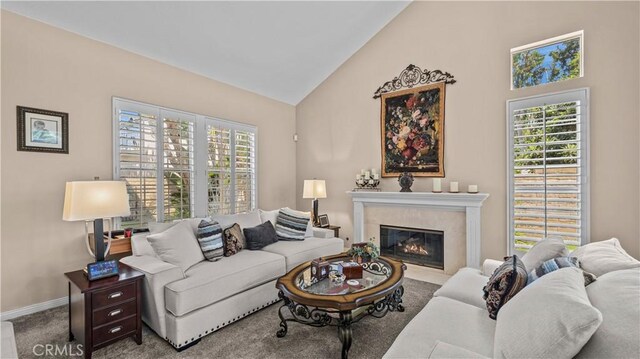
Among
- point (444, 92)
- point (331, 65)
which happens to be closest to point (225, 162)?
point (331, 65)

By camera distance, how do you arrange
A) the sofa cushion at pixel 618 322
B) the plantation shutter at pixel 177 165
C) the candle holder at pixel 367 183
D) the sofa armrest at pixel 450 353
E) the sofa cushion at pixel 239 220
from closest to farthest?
the sofa cushion at pixel 618 322
the sofa armrest at pixel 450 353
the sofa cushion at pixel 239 220
the plantation shutter at pixel 177 165
the candle holder at pixel 367 183

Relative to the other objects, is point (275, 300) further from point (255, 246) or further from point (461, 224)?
point (461, 224)

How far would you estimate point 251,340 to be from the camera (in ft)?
7.36

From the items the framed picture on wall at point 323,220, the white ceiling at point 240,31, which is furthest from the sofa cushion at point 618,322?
the white ceiling at point 240,31

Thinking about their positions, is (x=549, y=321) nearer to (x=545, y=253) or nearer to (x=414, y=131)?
(x=545, y=253)

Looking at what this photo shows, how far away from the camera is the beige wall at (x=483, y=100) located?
2.89 m

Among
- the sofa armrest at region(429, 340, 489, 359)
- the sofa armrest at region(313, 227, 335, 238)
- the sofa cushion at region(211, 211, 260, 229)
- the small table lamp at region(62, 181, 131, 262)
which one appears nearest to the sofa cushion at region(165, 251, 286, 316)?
the sofa cushion at region(211, 211, 260, 229)

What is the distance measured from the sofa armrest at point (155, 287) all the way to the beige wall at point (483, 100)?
3.17 meters

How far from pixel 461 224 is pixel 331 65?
3.35m

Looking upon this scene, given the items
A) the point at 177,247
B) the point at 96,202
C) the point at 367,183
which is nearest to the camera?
the point at 96,202

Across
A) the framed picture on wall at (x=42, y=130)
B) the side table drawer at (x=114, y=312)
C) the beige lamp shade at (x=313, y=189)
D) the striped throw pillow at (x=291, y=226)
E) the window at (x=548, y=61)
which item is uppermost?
the window at (x=548, y=61)

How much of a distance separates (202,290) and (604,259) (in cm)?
275

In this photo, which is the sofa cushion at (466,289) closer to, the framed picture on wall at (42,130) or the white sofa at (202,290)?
the white sofa at (202,290)

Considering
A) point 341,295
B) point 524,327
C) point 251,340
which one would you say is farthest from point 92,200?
point 524,327
